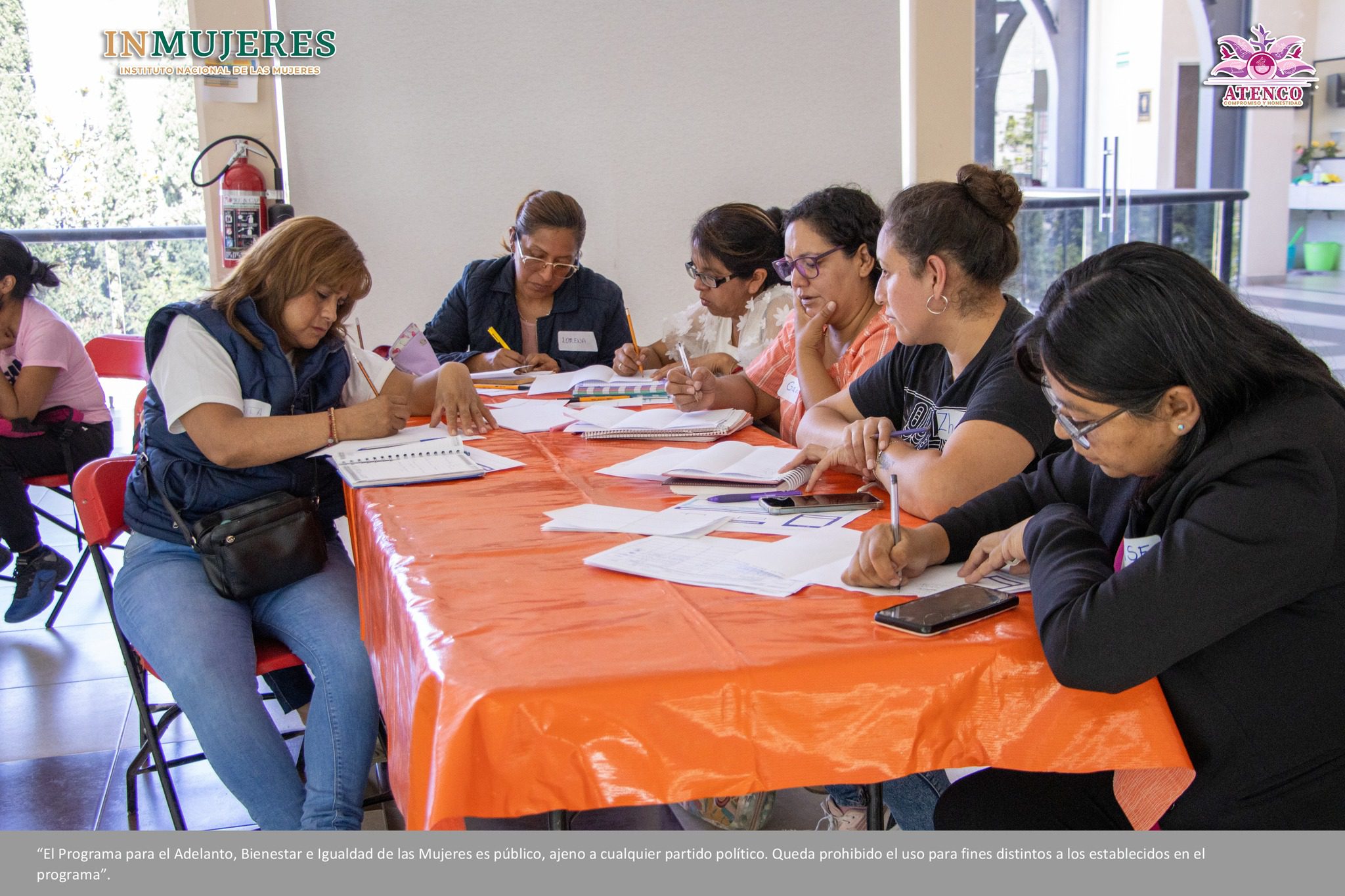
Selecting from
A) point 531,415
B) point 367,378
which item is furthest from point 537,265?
point 367,378

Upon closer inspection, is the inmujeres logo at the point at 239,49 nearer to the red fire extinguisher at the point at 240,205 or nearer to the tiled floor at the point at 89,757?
the red fire extinguisher at the point at 240,205

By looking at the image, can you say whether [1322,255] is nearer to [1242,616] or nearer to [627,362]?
[627,362]

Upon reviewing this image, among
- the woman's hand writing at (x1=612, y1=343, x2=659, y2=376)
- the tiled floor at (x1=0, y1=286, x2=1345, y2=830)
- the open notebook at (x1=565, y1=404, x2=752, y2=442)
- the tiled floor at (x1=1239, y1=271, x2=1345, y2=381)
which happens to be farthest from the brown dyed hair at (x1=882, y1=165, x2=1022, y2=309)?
the tiled floor at (x1=1239, y1=271, x2=1345, y2=381)

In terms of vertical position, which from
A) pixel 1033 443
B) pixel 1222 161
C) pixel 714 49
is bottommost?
pixel 1033 443

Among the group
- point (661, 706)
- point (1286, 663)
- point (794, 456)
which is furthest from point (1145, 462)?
point (794, 456)

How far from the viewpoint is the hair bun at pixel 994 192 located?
1.76 meters

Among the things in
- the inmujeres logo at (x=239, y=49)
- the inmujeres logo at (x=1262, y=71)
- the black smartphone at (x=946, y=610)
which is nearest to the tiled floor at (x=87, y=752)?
the black smartphone at (x=946, y=610)

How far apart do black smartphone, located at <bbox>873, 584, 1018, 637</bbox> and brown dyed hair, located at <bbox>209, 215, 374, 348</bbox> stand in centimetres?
140

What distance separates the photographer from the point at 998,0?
534cm

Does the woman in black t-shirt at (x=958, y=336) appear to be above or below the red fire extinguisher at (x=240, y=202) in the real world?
below

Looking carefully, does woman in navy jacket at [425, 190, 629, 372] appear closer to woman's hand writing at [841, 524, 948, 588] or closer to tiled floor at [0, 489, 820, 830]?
tiled floor at [0, 489, 820, 830]

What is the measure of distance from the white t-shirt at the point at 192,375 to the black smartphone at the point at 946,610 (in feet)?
4.60

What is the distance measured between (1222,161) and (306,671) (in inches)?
200

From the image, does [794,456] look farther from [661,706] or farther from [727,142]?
[727,142]
